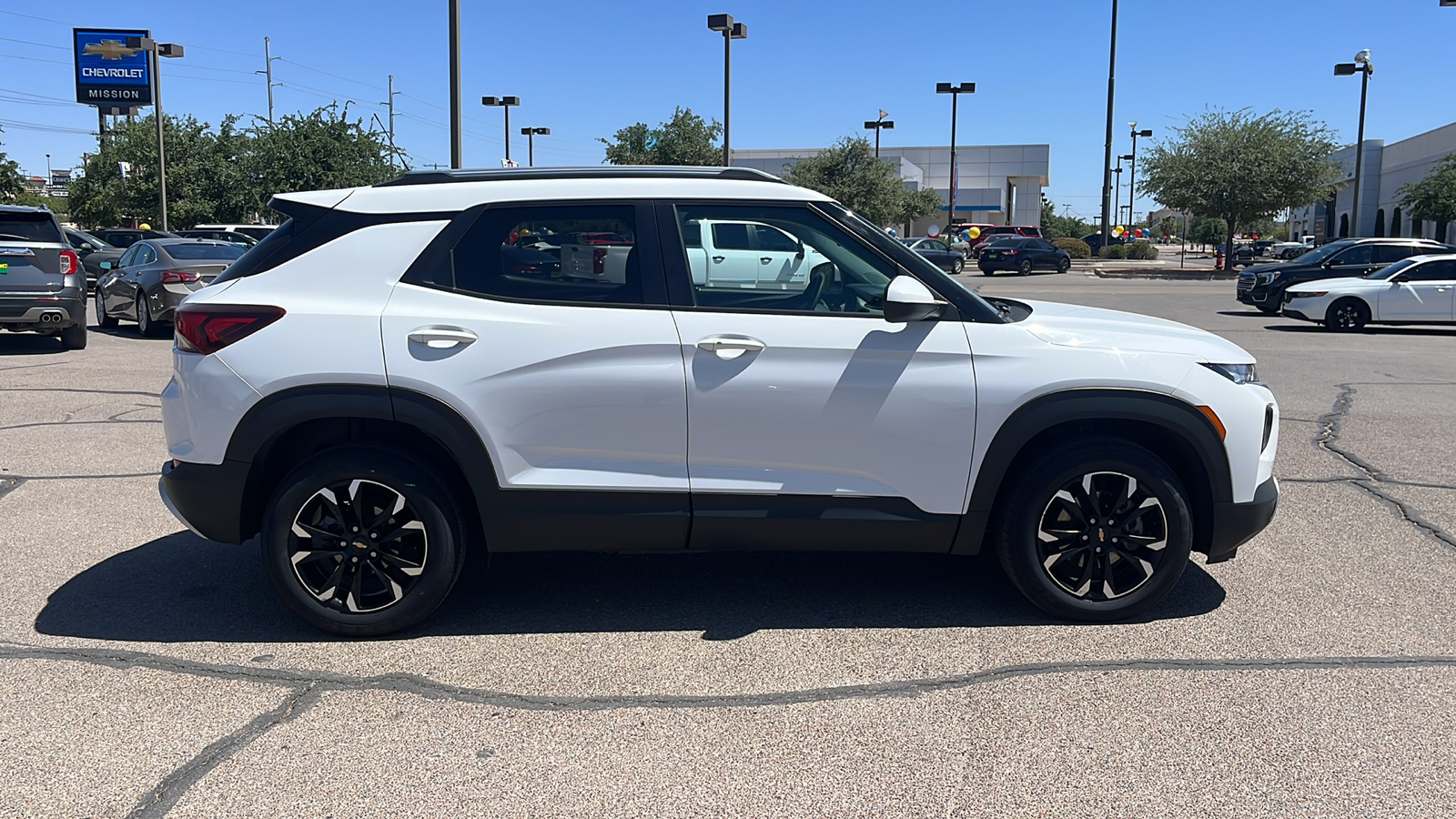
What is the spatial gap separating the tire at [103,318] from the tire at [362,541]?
51.8 feet

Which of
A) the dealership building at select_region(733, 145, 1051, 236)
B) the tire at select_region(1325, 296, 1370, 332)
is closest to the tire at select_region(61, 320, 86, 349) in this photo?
the tire at select_region(1325, 296, 1370, 332)

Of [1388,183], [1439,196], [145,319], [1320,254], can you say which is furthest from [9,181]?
[1388,183]

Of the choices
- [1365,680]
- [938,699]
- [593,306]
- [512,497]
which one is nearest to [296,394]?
[512,497]

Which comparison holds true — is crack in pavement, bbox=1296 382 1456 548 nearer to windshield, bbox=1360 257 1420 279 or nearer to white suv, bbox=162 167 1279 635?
white suv, bbox=162 167 1279 635

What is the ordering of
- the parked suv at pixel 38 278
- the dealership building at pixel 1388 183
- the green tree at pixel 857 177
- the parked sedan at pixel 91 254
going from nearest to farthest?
the parked suv at pixel 38 278 → the parked sedan at pixel 91 254 → the green tree at pixel 857 177 → the dealership building at pixel 1388 183

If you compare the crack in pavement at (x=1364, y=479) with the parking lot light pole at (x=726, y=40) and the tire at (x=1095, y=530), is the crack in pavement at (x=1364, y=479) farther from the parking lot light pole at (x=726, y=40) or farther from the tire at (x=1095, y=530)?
the parking lot light pole at (x=726, y=40)

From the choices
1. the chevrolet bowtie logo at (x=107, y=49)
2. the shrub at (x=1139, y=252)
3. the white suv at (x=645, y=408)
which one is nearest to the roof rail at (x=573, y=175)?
the white suv at (x=645, y=408)

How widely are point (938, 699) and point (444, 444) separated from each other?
208cm

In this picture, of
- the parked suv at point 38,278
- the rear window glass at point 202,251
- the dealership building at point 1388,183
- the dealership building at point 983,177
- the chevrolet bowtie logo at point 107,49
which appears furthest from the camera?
the dealership building at point 983,177

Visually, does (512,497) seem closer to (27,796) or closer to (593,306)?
(593,306)

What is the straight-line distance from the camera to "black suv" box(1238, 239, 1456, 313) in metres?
23.4

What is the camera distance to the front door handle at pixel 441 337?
173 inches

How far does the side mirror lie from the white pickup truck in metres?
0.41

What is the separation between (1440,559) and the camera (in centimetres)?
569
